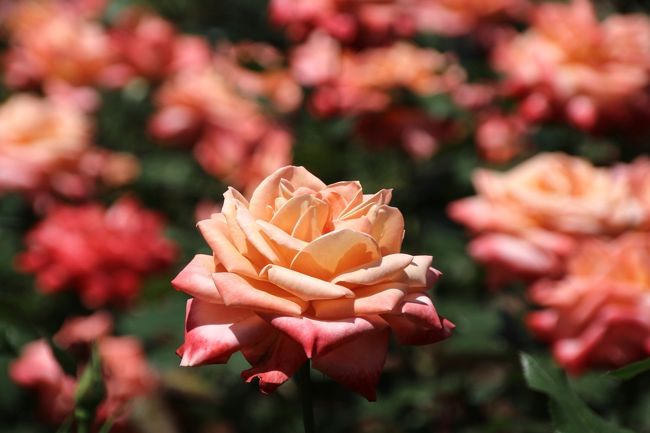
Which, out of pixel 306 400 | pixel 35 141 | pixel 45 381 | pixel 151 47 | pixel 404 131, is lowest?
pixel 45 381

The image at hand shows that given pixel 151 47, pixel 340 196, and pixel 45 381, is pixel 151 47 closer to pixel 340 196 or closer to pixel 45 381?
pixel 45 381

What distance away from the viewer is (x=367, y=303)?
0.64 m

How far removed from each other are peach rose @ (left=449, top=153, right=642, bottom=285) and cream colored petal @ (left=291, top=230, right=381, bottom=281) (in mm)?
628

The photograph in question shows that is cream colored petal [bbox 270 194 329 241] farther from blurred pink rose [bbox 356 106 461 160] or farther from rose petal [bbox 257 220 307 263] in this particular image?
blurred pink rose [bbox 356 106 461 160]

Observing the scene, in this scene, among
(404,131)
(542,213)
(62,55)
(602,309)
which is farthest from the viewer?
(62,55)

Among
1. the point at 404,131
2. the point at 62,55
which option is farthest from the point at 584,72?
the point at 62,55

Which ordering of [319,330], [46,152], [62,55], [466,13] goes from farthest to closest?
[62,55] → [466,13] → [46,152] → [319,330]

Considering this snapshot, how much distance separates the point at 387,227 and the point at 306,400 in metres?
0.14

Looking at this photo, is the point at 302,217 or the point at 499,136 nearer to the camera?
the point at 302,217

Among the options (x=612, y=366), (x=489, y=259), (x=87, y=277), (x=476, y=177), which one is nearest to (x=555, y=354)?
(x=612, y=366)

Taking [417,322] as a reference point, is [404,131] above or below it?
below

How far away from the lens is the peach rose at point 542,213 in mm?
1270

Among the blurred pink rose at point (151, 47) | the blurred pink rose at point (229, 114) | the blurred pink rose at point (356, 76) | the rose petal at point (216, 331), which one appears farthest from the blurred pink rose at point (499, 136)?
the rose petal at point (216, 331)

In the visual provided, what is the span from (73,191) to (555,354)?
1316mm
